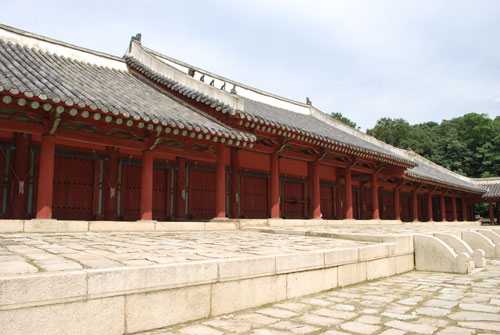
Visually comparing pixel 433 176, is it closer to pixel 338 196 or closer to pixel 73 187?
pixel 338 196

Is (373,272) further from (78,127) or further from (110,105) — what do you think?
(78,127)

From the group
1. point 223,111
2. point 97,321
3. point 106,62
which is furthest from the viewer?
point 106,62

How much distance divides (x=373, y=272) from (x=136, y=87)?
8596 mm

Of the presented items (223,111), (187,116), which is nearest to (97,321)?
(187,116)

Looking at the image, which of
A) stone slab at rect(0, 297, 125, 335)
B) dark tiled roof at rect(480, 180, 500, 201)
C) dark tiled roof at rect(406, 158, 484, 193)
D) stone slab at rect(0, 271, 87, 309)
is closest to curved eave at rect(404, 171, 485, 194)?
dark tiled roof at rect(406, 158, 484, 193)

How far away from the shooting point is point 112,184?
10.8m

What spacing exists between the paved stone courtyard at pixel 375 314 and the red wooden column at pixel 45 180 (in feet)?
17.4

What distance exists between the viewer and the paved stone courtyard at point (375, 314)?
3814 millimetres

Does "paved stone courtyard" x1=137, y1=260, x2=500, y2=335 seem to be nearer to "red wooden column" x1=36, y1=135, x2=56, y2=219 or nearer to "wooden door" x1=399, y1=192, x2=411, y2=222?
"red wooden column" x1=36, y1=135, x2=56, y2=219

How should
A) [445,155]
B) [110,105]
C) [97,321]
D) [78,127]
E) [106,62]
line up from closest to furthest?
[97,321] → [110,105] → [78,127] → [106,62] → [445,155]

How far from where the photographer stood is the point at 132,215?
36.8ft

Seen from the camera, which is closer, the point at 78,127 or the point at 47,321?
the point at 47,321

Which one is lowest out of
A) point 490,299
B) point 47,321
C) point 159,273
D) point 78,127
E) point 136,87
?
point 490,299

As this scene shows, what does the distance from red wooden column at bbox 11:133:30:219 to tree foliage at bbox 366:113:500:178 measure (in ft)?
157
